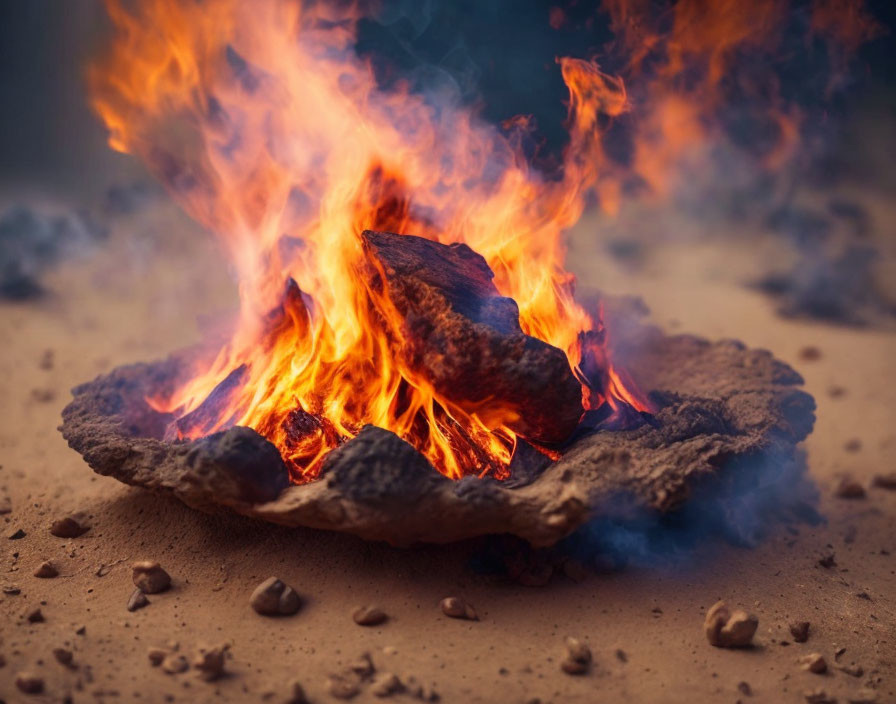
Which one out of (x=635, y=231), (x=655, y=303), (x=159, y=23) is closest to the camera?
(x=159, y=23)

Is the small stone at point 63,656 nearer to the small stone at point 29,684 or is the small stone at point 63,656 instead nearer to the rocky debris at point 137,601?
the small stone at point 29,684

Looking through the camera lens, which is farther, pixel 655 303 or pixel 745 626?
pixel 655 303

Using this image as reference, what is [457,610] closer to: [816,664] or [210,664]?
[210,664]

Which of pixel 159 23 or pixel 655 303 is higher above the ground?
pixel 655 303

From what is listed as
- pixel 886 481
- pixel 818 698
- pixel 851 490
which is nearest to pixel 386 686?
pixel 818 698

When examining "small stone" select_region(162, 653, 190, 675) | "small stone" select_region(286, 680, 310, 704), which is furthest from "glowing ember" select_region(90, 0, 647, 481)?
"small stone" select_region(286, 680, 310, 704)

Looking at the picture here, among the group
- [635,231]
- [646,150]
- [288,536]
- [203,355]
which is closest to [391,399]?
[288,536]

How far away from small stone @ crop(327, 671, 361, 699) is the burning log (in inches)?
52.4

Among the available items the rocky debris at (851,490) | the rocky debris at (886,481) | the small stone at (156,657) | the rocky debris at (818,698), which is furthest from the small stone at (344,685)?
the rocky debris at (886,481)

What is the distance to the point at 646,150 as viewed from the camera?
9.66m

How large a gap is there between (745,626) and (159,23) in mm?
4650

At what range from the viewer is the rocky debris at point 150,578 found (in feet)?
10.2

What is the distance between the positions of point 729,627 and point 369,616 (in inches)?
57.5

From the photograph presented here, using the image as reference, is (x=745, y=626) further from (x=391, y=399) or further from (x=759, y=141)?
(x=759, y=141)
